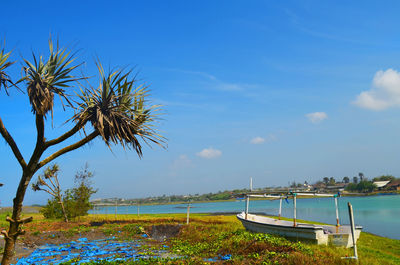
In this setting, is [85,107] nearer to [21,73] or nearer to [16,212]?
[21,73]

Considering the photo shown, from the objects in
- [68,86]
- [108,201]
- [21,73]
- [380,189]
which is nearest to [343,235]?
[68,86]

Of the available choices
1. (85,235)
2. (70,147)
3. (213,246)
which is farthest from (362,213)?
(70,147)

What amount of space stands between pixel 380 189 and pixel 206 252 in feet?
500

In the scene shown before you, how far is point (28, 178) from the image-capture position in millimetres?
6824

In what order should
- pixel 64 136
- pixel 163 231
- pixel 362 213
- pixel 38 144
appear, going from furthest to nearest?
pixel 362 213, pixel 163 231, pixel 64 136, pixel 38 144

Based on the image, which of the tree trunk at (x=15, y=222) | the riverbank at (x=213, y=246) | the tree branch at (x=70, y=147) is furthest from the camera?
the riverbank at (x=213, y=246)

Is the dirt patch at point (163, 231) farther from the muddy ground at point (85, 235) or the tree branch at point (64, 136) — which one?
the tree branch at point (64, 136)

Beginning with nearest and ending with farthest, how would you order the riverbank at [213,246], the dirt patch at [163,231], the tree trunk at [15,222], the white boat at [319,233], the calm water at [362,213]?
the tree trunk at [15,222]
the riverbank at [213,246]
the white boat at [319,233]
the dirt patch at [163,231]
the calm water at [362,213]

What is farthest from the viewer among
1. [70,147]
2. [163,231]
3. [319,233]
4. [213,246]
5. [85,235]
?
[163,231]

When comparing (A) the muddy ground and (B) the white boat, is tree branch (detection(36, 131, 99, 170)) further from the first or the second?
(A) the muddy ground

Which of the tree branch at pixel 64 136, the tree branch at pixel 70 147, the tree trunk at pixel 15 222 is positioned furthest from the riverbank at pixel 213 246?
the tree branch at pixel 64 136

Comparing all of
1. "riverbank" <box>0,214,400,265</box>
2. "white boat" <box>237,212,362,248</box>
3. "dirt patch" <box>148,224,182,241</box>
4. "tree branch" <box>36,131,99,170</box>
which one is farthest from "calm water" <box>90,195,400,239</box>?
"tree branch" <box>36,131,99,170</box>

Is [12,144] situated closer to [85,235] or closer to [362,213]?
[85,235]

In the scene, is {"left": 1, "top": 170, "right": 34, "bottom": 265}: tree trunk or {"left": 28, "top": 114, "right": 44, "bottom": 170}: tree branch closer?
{"left": 1, "top": 170, "right": 34, "bottom": 265}: tree trunk
